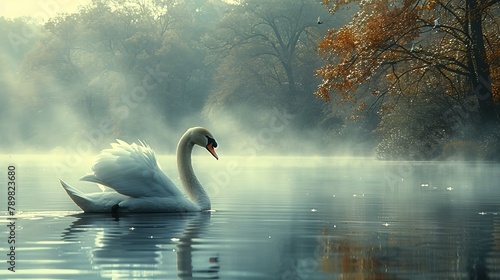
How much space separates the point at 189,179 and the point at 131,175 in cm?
152

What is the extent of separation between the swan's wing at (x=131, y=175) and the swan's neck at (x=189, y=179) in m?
0.63

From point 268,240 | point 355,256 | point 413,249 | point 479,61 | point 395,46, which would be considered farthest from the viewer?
point 395,46

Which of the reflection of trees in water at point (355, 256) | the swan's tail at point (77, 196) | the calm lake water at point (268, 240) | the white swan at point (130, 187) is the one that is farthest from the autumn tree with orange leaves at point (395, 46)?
the reflection of trees in water at point (355, 256)

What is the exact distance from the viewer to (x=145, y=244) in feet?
32.4

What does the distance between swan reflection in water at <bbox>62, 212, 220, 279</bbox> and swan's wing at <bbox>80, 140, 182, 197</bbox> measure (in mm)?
397

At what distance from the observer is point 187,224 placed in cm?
1257

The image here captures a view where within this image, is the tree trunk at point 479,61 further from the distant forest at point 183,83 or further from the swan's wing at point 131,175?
the swan's wing at point 131,175

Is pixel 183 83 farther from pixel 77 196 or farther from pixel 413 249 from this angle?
pixel 413 249

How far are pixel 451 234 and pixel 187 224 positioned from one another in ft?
10.1

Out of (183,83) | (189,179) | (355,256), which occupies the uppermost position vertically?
(183,83)

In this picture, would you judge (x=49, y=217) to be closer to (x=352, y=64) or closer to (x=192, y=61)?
(x=352, y=64)

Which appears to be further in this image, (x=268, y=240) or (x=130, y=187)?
(x=130, y=187)

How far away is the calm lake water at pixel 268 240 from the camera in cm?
797

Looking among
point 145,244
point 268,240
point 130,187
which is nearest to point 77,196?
point 130,187
